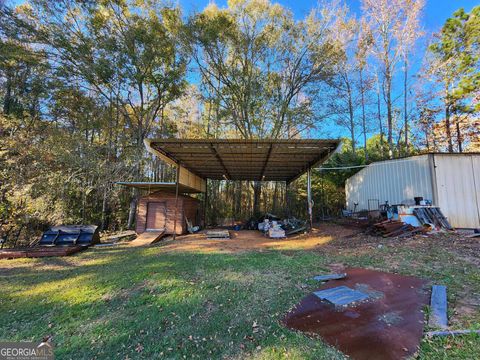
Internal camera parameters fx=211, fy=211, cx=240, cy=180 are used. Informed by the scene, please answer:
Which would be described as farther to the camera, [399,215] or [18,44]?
[18,44]

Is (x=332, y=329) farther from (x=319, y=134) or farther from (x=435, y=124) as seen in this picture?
(x=435, y=124)

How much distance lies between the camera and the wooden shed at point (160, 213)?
376 inches

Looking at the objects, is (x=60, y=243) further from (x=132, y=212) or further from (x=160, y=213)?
(x=132, y=212)

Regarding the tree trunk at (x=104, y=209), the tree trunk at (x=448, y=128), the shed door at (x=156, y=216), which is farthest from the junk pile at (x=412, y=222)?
the tree trunk at (x=104, y=209)

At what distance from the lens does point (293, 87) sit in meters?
12.5

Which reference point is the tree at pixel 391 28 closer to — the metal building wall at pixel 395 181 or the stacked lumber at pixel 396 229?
the metal building wall at pixel 395 181

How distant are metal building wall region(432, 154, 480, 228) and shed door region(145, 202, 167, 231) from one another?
10.6 m

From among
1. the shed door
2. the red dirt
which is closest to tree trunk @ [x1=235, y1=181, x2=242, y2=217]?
the shed door

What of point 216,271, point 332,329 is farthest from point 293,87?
point 332,329

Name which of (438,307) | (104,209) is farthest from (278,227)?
(104,209)

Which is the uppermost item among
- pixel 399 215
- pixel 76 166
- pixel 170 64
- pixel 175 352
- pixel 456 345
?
pixel 170 64

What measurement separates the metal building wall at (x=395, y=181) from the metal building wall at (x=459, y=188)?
328 millimetres

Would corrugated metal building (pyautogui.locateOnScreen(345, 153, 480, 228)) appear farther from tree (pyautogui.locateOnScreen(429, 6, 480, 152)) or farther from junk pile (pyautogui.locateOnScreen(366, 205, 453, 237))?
tree (pyautogui.locateOnScreen(429, 6, 480, 152))

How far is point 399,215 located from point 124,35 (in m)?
14.3
